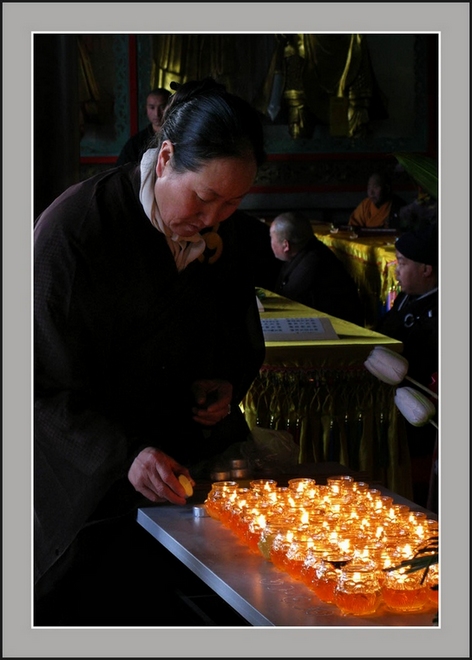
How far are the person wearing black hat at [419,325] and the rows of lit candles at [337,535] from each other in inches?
60.0

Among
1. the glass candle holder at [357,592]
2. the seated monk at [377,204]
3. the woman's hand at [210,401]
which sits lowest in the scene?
the glass candle holder at [357,592]

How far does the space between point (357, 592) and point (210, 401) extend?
750mm

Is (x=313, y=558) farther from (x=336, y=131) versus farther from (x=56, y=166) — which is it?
(x=336, y=131)

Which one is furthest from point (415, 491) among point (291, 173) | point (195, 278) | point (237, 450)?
point (291, 173)

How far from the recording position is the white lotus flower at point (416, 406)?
138 centimetres

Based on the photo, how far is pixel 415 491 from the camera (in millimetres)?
3572

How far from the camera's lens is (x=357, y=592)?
1.38 meters

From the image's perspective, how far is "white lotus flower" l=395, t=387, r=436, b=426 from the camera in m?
1.38

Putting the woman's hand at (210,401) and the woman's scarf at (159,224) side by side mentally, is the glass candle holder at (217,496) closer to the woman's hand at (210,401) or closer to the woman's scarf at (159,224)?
the woman's hand at (210,401)

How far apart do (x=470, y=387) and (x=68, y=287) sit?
0.88 m

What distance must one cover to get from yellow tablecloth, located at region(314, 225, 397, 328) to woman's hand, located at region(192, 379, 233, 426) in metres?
3.76

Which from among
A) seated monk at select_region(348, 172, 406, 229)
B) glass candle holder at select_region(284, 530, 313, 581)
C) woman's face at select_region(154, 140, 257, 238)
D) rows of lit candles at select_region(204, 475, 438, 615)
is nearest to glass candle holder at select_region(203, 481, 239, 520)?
rows of lit candles at select_region(204, 475, 438, 615)

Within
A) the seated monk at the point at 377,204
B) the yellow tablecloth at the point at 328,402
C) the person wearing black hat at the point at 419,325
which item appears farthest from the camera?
the seated monk at the point at 377,204

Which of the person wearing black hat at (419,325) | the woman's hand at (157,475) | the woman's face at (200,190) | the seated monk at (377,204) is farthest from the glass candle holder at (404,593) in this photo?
the seated monk at (377,204)
